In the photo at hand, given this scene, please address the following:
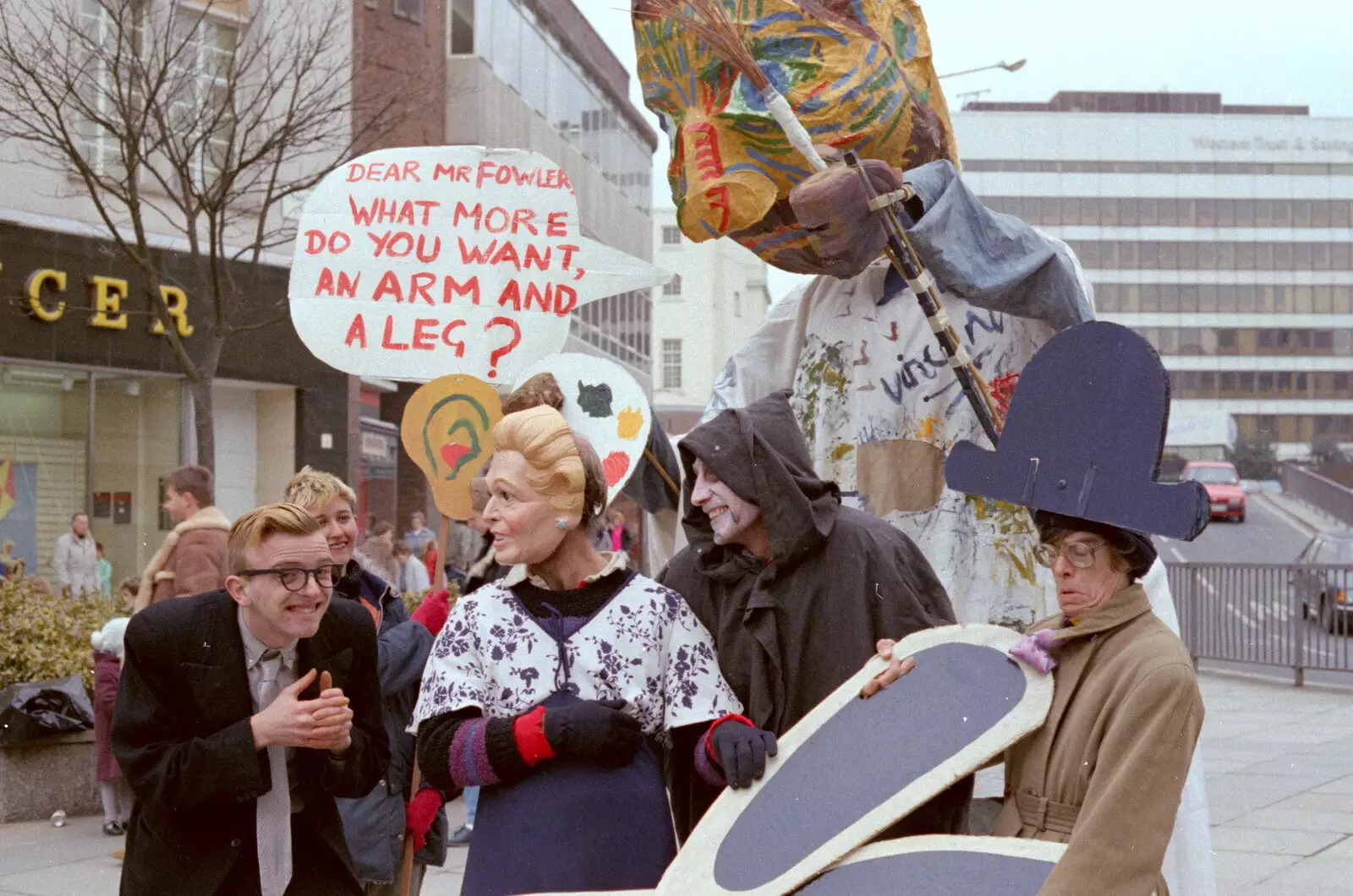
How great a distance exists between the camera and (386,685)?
4.78 m

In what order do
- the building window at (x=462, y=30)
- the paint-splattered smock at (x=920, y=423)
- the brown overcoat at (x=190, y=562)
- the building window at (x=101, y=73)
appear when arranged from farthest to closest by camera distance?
the building window at (x=462, y=30)
the building window at (x=101, y=73)
the brown overcoat at (x=190, y=562)
the paint-splattered smock at (x=920, y=423)

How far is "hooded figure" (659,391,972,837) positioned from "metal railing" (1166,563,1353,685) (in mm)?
12342

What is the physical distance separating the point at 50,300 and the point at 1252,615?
40.7 feet

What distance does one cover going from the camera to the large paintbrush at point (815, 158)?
337 cm

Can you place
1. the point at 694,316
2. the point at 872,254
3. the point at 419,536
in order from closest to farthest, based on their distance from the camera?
the point at 872,254
the point at 419,536
the point at 694,316

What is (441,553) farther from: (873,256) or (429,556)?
(429,556)

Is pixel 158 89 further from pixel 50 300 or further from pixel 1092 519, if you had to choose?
pixel 1092 519

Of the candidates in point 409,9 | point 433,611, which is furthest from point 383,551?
point 409,9

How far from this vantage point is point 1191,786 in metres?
3.52

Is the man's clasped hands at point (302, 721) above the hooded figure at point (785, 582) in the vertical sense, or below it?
below

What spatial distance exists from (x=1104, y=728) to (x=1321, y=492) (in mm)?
52575

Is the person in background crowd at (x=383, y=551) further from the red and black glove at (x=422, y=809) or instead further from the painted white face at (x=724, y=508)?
the painted white face at (x=724, y=508)

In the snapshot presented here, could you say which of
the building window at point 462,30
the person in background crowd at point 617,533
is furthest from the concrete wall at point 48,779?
the building window at point 462,30

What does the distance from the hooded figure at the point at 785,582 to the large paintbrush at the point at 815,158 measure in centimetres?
35
